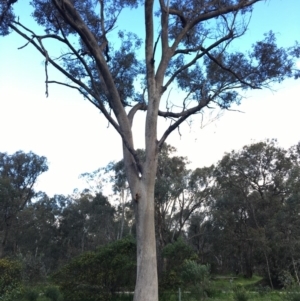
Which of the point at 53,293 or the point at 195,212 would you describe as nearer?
the point at 53,293

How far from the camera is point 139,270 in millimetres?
6727

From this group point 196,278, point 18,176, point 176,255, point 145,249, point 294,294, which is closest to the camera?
point 145,249

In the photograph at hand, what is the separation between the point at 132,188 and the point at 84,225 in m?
31.8

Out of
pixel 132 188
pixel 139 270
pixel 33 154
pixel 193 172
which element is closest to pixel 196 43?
pixel 132 188

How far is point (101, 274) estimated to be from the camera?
43.8ft

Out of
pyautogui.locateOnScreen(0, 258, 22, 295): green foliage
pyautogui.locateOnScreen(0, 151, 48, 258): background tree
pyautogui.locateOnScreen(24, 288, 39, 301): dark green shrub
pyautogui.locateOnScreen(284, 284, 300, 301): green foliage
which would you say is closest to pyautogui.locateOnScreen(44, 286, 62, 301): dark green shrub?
pyautogui.locateOnScreen(24, 288, 39, 301): dark green shrub

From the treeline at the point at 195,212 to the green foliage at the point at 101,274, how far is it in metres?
5.11

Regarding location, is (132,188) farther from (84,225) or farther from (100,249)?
(84,225)

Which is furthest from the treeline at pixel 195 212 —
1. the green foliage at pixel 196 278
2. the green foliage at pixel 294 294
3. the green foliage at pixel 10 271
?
the green foliage at pixel 294 294

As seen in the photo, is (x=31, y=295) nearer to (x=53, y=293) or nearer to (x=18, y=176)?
(x=53, y=293)

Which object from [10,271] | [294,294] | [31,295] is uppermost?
[10,271]

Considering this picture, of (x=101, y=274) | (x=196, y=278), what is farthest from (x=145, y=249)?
(x=101, y=274)

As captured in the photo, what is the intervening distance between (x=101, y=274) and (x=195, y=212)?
20.2m

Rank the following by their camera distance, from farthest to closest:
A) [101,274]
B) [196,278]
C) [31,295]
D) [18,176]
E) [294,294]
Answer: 1. [18,176]
2. [31,295]
3. [101,274]
4. [196,278]
5. [294,294]
